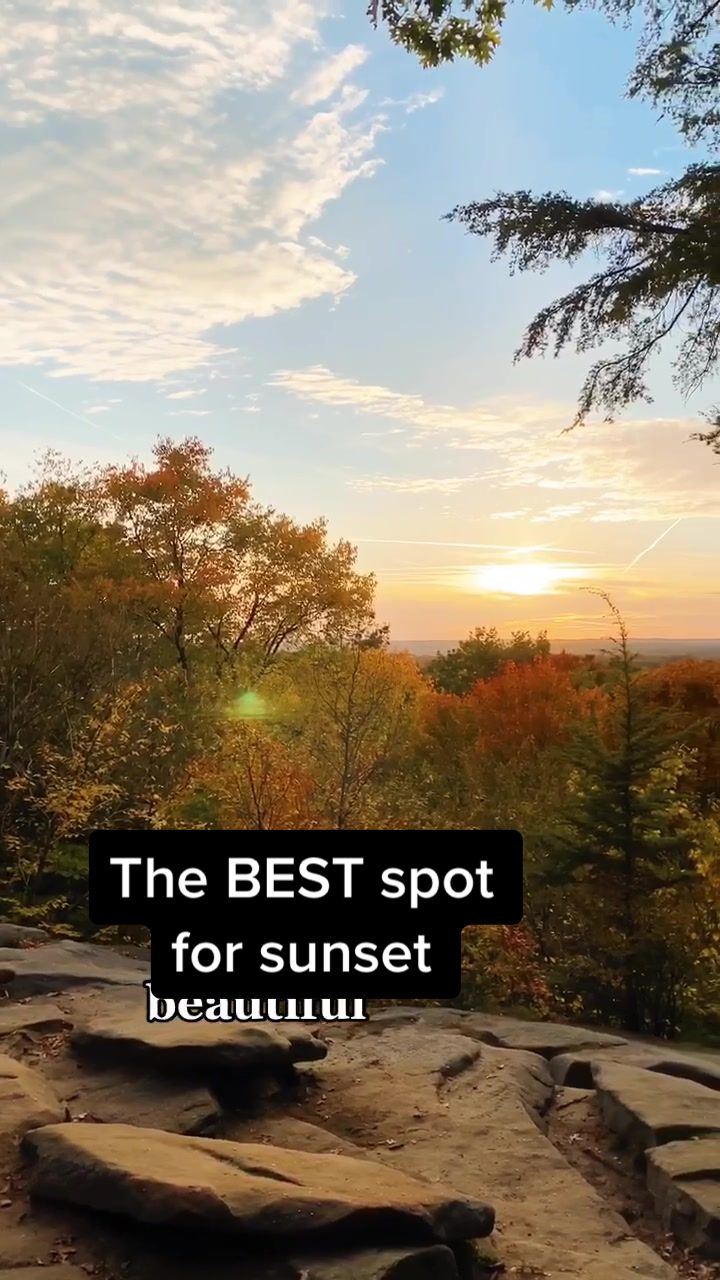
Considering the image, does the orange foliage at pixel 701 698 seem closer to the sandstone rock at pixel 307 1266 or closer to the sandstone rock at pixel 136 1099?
the sandstone rock at pixel 136 1099

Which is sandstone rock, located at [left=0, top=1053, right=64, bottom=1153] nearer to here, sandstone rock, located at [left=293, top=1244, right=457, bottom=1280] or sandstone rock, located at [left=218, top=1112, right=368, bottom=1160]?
sandstone rock, located at [left=218, top=1112, right=368, bottom=1160]

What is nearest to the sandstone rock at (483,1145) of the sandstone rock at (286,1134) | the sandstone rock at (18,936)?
the sandstone rock at (286,1134)

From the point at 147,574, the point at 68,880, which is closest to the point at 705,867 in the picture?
the point at 68,880

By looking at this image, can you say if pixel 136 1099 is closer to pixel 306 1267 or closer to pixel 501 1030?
pixel 306 1267

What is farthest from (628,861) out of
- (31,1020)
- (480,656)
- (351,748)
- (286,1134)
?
(480,656)

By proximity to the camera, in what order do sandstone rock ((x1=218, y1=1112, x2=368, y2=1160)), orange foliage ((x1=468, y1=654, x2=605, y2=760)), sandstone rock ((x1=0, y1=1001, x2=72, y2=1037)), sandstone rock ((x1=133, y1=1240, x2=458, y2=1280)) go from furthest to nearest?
orange foliage ((x1=468, y1=654, x2=605, y2=760)) → sandstone rock ((x1=0, y1=1001, x2=72, y2=1037)) → sandstone rock ((x1=218, y1=1112, x2=368, y2=1160)) → sandstone rock ((x1=133, y1=1240, x2=458, y2=1280))

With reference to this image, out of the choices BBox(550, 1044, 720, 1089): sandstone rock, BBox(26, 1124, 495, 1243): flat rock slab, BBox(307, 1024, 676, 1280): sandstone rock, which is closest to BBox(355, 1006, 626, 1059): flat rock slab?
BBox(550, 1044, 720, 1089): sandstone rock
